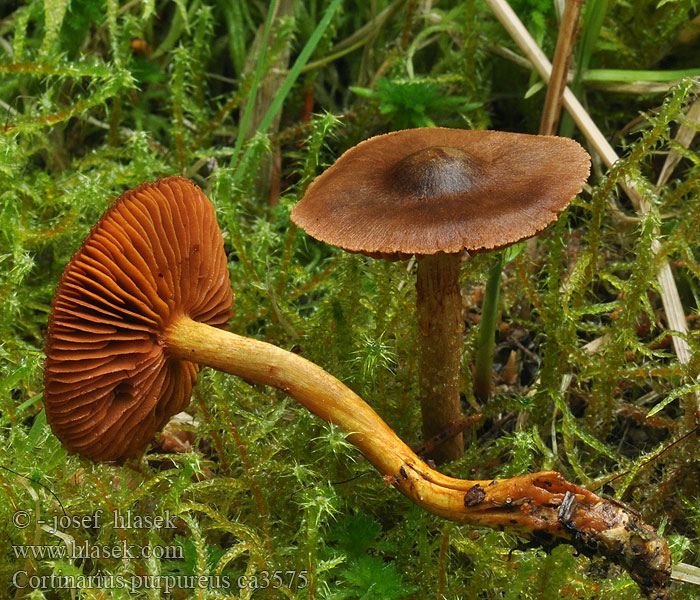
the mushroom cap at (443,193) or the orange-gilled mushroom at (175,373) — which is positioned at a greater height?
the mushroom cap at (443,193)

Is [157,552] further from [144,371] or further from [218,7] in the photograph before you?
[218,7]

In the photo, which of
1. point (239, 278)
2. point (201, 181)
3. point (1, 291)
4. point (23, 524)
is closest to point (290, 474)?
point (23, 524)

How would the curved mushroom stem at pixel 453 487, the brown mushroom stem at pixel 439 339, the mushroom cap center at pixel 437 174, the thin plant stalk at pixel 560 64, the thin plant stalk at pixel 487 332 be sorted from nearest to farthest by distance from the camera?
the curved mushroom stem at pixel 453 487, the mushroom cap center at pixel 437 174, the brown mushroom stem at pixel 439 339, the thin plant stalk at pixel 487 332, the thin plant stalk at pixel 560 64

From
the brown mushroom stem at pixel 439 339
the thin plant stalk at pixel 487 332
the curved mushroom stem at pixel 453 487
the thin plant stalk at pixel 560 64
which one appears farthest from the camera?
the thin plant stalk at pixel 560 64

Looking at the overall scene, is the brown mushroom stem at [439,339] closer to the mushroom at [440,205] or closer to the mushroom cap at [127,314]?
the mushroom at [440,205]

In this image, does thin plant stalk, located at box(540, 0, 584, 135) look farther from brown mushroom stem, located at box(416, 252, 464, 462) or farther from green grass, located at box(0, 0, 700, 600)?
brown mushroom stem, located at box(416, 252, 464, 462)

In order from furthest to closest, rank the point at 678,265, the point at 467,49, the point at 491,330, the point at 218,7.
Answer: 1. the point at 218,7
2. the point at 467,49
3. the point at 678,265
4. the point at 491,330

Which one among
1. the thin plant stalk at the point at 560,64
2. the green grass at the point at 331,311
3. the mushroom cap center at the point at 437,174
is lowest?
the green grass at the point at 331,311

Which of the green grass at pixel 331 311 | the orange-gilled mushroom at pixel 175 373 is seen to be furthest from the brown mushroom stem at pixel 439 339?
the orange-gilled mushroom at pixel 175 373

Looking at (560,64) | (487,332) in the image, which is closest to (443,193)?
(487,332)
